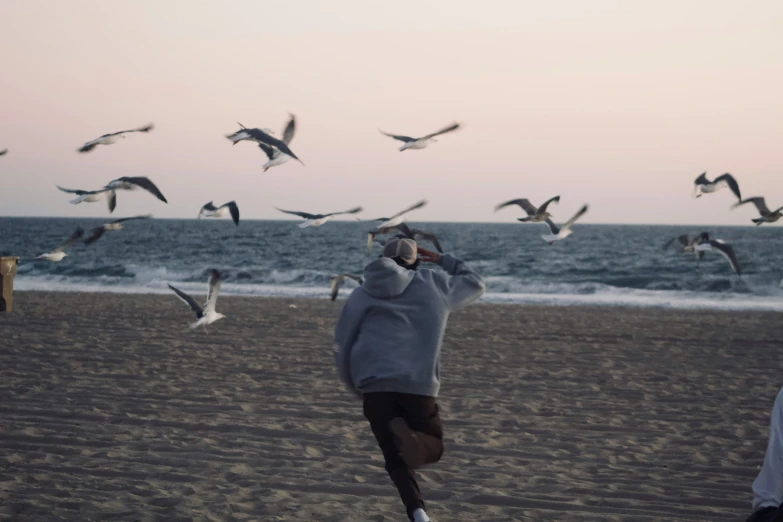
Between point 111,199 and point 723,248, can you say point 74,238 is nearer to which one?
point 111,199

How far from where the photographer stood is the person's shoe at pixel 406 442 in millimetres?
3955

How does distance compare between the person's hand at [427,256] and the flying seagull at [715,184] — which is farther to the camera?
the flying seagull at [715,184]

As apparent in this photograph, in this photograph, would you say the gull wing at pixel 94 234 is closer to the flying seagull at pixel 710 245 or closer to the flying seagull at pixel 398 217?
the flying seagull at pixel 398 217

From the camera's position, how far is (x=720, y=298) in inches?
982

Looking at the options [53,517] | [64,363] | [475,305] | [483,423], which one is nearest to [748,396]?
[483,423]

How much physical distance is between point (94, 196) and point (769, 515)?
29.7 ft

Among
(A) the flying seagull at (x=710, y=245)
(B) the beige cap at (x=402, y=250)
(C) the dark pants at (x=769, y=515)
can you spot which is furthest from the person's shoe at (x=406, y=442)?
(A) the flying seagull at (x=710, y=245)

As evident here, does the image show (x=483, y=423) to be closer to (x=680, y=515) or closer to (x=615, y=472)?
(x=615, y=472)

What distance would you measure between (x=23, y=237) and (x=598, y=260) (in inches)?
1722

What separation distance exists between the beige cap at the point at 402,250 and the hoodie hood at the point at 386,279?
0.35ft

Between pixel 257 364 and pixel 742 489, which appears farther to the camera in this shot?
pixel 257 364

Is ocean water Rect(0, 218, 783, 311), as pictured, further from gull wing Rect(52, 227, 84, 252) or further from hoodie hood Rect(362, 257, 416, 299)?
hoodie hood Rect(362, 257, 416, 299)

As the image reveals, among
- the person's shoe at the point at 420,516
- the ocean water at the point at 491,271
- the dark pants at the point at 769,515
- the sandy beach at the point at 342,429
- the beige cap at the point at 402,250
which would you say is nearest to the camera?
the dark pants at the point at 769,515

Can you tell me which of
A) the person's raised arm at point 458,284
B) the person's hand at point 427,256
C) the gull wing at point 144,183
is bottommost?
the person's raised arm at point 458,284
